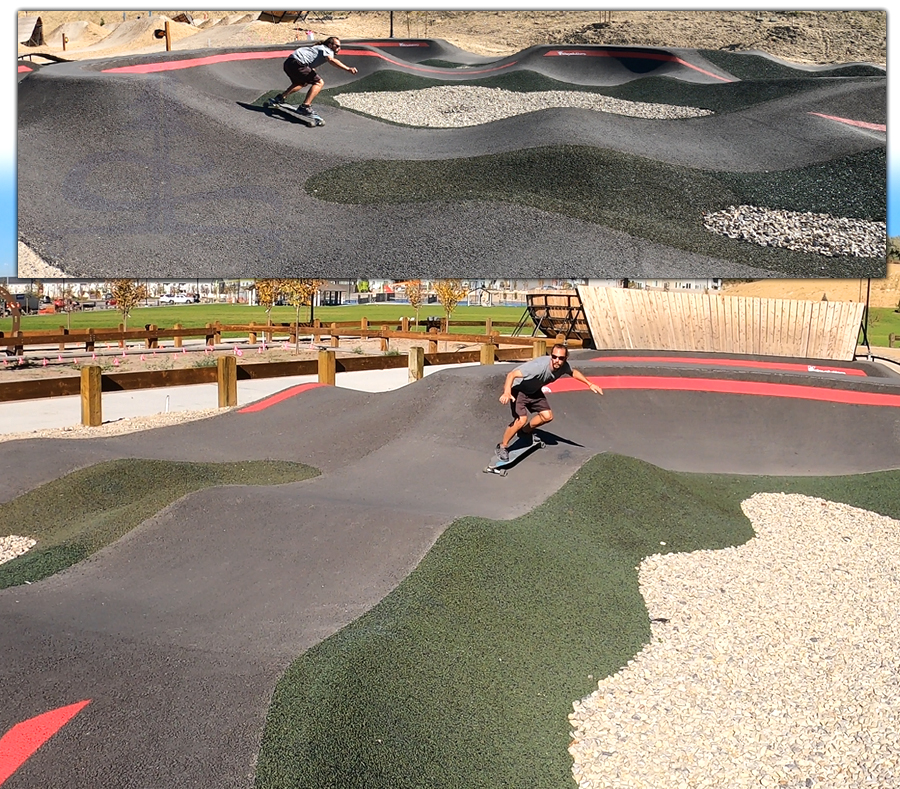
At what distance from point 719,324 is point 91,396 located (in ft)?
41.5

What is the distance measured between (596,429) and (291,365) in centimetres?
909

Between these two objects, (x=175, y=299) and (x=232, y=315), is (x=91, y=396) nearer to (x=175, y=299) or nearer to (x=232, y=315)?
(x=232, y=315)

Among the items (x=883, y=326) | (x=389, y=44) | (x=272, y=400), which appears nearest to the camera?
(x=272, y=400)

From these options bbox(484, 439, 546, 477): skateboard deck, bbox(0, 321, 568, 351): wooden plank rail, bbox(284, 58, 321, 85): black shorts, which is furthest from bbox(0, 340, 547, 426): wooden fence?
bbox(484, 439, 546, 477): skateboard deck

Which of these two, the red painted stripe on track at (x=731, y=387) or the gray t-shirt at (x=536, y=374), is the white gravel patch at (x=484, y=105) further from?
the gray t-shirt at (x=536, y=374)

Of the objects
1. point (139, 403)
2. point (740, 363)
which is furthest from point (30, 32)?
point (740, 363)

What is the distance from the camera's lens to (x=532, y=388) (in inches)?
401

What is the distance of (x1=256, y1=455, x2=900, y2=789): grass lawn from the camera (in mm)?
4738

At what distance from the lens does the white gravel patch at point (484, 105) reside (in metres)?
20.2

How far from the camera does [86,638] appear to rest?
19.6 feet

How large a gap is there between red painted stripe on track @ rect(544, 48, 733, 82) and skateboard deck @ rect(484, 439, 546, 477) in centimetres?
1286

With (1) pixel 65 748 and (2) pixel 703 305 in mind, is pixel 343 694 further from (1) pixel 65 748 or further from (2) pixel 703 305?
(2) pixel 703 305

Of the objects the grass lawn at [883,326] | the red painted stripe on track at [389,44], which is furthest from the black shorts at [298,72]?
the grass lawn at [883,326]

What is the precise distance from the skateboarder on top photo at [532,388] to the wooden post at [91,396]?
24.2 feet
